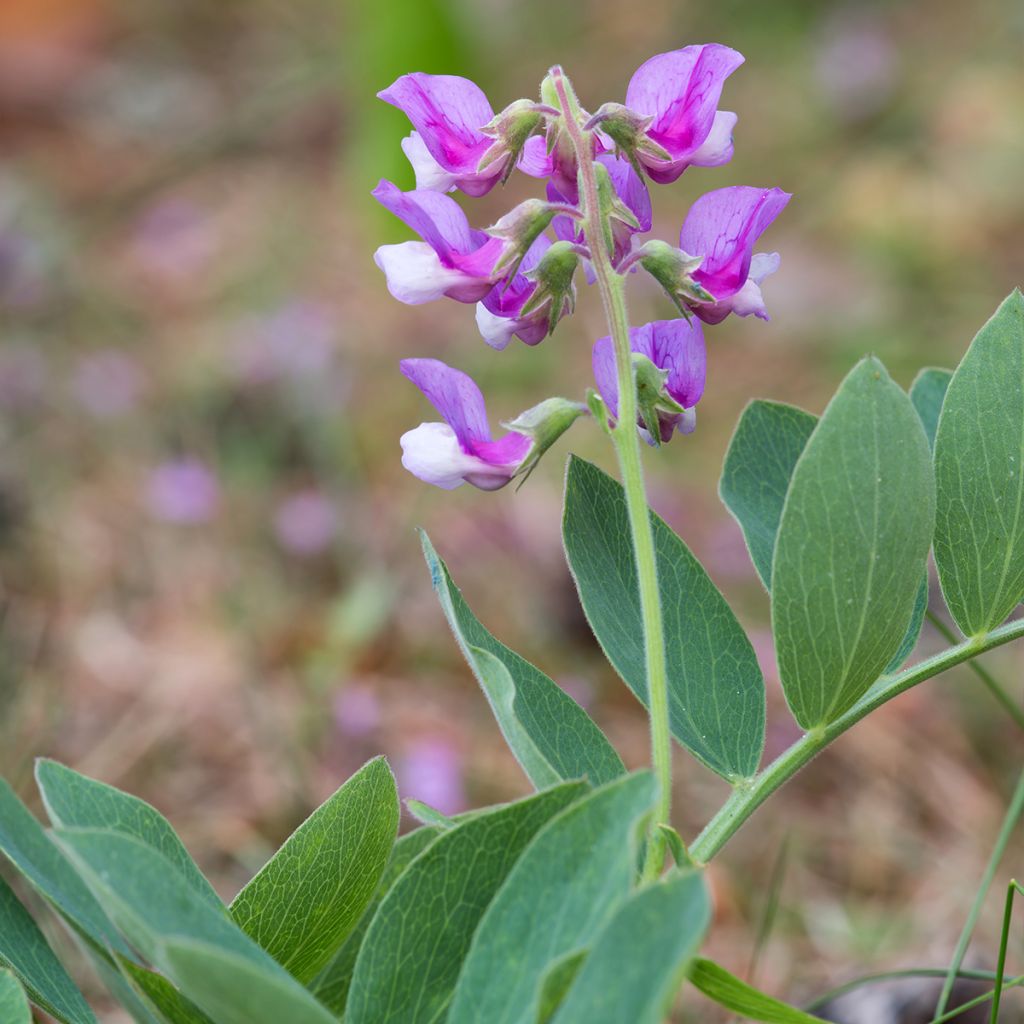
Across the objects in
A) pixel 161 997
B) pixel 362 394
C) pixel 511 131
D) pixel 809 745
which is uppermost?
pixel 511 131

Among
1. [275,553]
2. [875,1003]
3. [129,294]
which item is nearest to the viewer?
[875,1003]

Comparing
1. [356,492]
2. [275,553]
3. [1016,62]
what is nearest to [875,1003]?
[275,553]

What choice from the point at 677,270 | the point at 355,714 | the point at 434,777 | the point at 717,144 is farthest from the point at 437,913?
the point at 355,714

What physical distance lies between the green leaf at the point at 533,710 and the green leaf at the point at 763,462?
222mm

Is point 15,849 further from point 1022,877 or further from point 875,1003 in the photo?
point 1022,877

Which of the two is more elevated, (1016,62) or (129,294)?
(129,294)

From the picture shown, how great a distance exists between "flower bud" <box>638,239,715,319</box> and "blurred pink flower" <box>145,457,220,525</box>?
1839 millimetres

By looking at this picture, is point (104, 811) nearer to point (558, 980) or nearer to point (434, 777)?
point (558, 980)

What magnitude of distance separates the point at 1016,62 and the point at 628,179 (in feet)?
14.6

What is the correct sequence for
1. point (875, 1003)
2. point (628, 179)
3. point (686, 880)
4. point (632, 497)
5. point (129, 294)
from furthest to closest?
point (129, 294), point (875, 1003), point (628, 179), point (632, 497), point (686, 880)

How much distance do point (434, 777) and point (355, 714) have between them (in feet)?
0.60

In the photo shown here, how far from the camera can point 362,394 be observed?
3365 mm

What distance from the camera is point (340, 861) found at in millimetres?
913

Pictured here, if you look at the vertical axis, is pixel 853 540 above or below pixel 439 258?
below
